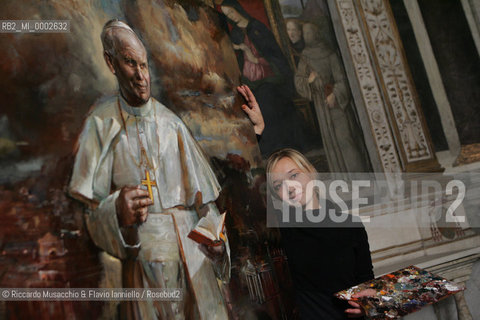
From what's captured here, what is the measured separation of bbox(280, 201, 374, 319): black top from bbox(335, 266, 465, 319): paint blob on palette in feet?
0.59

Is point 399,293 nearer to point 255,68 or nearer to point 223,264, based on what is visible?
point 223,264

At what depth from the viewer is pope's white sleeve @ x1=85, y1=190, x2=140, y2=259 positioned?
169 centimetres

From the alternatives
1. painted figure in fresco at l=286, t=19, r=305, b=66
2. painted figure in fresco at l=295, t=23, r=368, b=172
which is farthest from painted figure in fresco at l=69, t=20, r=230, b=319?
painted figure in fresco at l=286, t=19, r=305, b=66

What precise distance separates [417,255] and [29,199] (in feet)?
13.4

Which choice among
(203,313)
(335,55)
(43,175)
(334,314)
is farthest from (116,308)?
(335,55)

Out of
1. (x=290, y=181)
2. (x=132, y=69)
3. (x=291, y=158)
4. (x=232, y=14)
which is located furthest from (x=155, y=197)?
(x=232, y=14)

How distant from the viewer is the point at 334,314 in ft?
8.98

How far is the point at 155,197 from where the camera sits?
194 cm

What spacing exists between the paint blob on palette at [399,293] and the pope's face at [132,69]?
1.74 metres

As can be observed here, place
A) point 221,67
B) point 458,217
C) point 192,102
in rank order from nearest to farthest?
point 192,102
point 221,67
point 458,217

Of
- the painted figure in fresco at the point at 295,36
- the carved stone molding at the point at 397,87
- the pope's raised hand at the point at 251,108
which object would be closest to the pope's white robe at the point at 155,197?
the pope's raised hand at the point at 251,108

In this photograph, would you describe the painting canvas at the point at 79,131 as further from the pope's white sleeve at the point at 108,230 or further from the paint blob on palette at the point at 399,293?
the paint blob on palette at the point at 399,293

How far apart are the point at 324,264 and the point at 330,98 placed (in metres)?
2.43

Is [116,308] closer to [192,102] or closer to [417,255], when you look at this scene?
[192,102]
